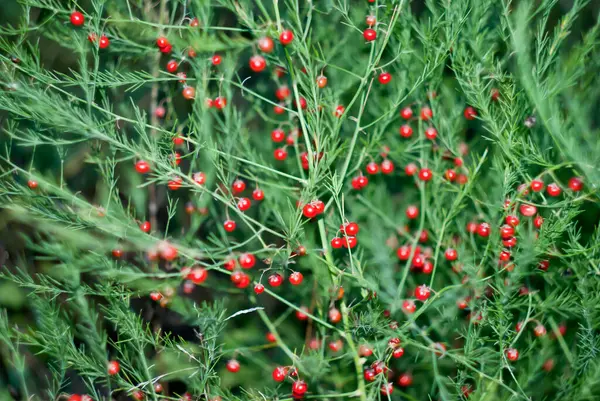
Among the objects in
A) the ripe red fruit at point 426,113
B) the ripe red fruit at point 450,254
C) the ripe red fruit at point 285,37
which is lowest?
the ripe red fruit at point 450,254

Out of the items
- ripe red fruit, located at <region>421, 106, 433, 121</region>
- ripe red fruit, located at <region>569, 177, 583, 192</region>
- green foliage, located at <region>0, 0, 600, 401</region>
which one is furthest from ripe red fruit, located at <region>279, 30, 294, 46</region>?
ripe red fruit, located at <region>569, 177, 583, 192</region>

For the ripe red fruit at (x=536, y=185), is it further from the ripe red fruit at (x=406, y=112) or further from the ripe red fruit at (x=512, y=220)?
the ripe red fruit at (x=406, y=112)

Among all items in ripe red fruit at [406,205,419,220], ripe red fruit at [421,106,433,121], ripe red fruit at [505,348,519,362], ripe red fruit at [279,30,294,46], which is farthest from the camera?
ripe red fruit at [406,205,419,220]

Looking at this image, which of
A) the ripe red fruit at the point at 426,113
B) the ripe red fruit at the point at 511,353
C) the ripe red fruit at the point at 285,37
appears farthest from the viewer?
the ripe red fruit at the point at 426,113

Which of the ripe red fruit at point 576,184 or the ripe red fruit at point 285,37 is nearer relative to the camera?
the ripe red fruit at point 285,37

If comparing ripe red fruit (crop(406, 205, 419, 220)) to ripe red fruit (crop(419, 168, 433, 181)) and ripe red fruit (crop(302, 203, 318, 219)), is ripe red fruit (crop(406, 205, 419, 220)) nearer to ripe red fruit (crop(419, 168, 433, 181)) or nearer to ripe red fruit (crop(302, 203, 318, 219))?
ripe red fruit (crop(419, 168, 433, 181))

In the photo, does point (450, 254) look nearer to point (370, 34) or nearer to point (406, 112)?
point (406, 112)

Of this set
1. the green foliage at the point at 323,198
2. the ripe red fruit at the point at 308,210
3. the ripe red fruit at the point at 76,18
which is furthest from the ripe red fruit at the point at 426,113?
the ripe red fruit at the point at 76,18

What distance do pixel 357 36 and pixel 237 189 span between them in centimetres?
34

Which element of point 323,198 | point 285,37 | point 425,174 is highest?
point 285,37

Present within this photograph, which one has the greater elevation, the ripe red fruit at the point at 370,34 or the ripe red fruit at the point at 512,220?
the ripe red fruit at the point at 370,34

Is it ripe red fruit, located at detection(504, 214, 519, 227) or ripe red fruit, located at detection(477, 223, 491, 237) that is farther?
ripe red fruit, located at detection(477, 223, 491, 237)

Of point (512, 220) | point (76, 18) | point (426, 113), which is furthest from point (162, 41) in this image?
point (512, 220)

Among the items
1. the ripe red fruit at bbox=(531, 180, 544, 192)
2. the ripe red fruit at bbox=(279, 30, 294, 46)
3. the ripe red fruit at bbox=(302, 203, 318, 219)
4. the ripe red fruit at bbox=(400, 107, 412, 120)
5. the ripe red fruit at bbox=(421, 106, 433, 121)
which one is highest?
the ripe red fruit at bbox=(279, 30, 294, 46)
